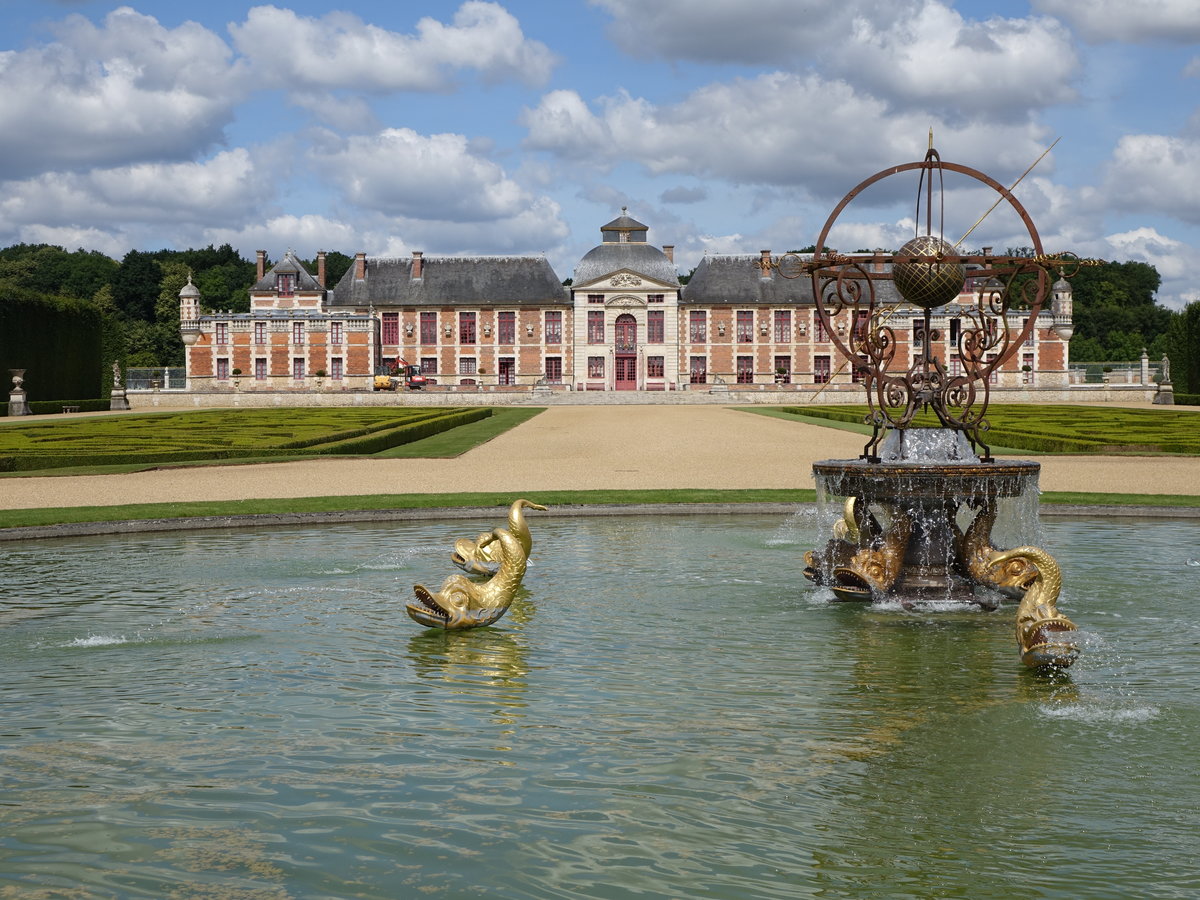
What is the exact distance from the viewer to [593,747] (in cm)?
535

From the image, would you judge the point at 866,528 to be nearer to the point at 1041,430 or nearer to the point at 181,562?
the point at 181,562

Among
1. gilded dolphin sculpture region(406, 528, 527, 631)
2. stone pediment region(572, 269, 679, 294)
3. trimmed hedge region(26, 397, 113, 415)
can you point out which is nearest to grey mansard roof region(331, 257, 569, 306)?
stone pediment region(572, 269, 679, 294)

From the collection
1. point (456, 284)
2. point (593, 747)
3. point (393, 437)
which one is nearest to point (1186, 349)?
point (393, 437)

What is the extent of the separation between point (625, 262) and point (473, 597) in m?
64.0

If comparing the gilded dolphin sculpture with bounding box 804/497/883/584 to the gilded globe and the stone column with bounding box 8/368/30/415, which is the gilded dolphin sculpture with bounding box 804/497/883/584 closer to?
the gilded globe

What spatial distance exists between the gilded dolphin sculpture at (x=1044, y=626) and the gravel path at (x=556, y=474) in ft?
32.3

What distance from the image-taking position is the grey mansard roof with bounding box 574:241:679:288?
230ft

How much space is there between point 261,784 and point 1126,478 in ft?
52.7

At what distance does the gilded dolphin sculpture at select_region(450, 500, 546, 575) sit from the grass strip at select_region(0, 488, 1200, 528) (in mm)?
4078

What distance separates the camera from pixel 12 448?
74.6ft

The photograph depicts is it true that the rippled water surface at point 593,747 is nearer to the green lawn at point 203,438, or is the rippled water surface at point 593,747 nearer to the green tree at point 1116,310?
the green lawn at point 203,438

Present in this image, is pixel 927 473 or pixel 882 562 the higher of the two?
pixel 927 473

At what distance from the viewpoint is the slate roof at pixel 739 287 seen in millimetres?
69625

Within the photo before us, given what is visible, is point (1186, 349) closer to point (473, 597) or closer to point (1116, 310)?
point (1116, 310)
